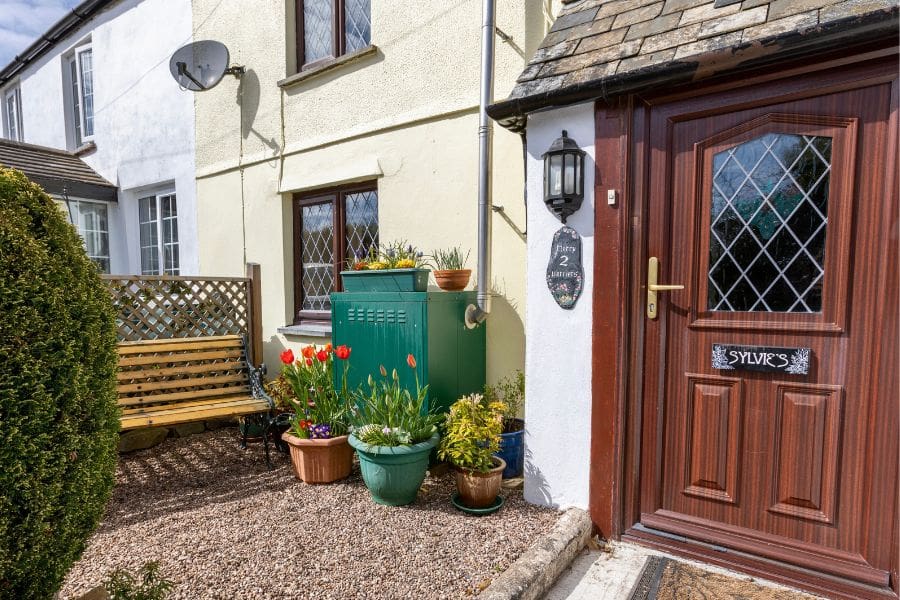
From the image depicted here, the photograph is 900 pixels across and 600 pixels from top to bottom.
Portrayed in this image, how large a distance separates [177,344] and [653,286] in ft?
13.6

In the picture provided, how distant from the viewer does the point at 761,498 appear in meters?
2.47

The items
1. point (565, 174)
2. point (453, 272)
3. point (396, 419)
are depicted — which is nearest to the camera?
point (565, 174)

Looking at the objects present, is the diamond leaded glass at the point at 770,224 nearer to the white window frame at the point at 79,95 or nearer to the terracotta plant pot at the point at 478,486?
the terracotta plant pot at the point at 478,486

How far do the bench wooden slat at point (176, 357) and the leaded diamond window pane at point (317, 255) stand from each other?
100 centimetres

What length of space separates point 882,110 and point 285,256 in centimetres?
516

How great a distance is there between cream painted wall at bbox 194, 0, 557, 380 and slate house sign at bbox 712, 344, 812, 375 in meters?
1.58

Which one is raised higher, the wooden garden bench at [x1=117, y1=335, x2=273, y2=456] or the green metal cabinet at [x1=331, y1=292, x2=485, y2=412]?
the green metal cabinet at [x1=331, y1=292, x2=485, y2=412]

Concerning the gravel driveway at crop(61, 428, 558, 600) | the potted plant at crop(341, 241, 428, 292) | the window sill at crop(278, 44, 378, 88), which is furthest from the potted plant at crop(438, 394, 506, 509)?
the window sill at crop(278, 44, 378, 88)

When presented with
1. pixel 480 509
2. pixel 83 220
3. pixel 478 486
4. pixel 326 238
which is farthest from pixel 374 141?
pixel 83 220

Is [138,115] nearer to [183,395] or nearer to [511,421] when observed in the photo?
[183,395]

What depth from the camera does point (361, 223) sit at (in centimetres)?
505

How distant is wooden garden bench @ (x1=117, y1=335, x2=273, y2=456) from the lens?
4043 millimetres

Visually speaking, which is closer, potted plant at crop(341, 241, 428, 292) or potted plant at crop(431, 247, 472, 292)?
potted plant at crop(341, 241, 428, 292)

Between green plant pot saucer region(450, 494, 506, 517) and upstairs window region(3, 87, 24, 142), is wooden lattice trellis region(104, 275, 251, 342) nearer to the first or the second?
green plant pot saucer region(450, 494, 506, 517)
